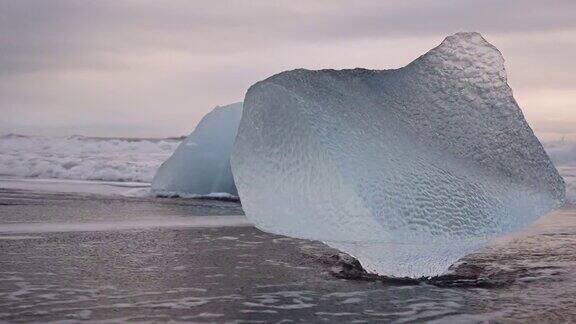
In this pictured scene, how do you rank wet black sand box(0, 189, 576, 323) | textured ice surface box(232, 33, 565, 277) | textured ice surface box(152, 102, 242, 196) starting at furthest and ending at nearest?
textured ice surface box(152, 102, 242, 196) → textured ice surface box(232, 33, 565, 277) → wet black sand box(0, 189, 576, 323)

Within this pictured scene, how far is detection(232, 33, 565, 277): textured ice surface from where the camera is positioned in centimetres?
389

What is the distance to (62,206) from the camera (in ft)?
30.1

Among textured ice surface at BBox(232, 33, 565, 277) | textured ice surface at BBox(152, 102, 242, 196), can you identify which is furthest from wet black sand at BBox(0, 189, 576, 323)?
textured ice surface at BBox(152, 102, 242, 196)

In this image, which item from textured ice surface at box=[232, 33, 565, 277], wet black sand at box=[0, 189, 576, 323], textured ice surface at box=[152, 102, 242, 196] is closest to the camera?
wet black sand at box=[0, 189, 576, 323]

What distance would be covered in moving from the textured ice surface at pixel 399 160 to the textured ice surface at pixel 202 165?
728 centimetres

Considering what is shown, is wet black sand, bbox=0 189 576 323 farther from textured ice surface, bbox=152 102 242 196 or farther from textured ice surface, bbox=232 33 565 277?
A: textured ice surface, bbox=152 102 242 196

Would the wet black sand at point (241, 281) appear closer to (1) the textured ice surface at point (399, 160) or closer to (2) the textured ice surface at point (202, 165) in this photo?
(1) the textured ice surface at point (399, 160)

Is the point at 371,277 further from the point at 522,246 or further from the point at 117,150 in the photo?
the point at 117,150

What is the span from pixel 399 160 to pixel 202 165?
26.4ft

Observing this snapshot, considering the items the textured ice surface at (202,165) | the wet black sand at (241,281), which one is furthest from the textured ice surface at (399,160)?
the textured ice surface at (202,165)

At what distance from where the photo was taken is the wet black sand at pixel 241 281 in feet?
11.2

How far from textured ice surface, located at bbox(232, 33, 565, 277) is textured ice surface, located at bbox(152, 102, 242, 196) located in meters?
7.28

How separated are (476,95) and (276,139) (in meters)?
1.46

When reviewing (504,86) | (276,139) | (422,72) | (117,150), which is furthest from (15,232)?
(117,150)
